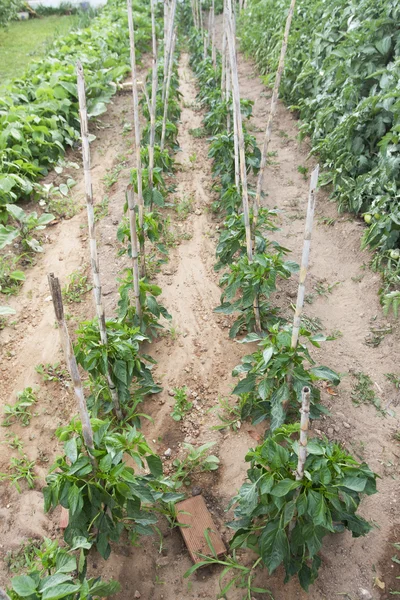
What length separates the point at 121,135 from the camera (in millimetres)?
6520

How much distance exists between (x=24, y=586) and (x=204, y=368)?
1.93 m

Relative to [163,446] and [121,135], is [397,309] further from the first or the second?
[121,135]

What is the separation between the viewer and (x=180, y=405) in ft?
9.61

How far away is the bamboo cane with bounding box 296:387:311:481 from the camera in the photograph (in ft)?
5.03

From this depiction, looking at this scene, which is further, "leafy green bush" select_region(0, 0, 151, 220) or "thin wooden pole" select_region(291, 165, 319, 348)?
"leafy green bush" select_region(0, 0, 151, 220)

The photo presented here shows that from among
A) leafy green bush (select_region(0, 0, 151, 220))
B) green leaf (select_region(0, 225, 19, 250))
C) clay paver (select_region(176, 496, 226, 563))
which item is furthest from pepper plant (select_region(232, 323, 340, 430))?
leafy green bush (select_region(0, 0, 151, 220))

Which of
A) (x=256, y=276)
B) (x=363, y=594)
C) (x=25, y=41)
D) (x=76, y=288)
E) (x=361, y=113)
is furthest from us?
(x=25, y=41)

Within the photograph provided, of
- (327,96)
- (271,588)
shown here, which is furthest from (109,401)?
(327,96)

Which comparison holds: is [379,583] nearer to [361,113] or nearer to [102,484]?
[102,484]

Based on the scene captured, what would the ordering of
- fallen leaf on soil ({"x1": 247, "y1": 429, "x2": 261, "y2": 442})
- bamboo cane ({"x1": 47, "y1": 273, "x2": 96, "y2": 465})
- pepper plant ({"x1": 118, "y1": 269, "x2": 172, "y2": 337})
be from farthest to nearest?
pepper plant ({"x1": 118, "y1": 269, "x2": 172, "y2": 337}), fallen leaf on soil ({"x1": 247, "y1": 429, "x2": 261, "y2": 442}), bamboo cane ({"x1": 47, "y1": 273, "x2": 96, "y2": 465})

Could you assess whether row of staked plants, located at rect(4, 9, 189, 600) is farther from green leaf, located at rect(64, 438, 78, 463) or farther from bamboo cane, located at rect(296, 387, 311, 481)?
bamboo cane, located at rect(296, 387, 311, 481)

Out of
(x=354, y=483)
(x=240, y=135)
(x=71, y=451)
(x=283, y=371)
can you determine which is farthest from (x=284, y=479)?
(x=240, y=135)

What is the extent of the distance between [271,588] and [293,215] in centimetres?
345

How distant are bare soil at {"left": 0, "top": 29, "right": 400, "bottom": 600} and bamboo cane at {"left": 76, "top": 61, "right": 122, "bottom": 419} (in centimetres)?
53
